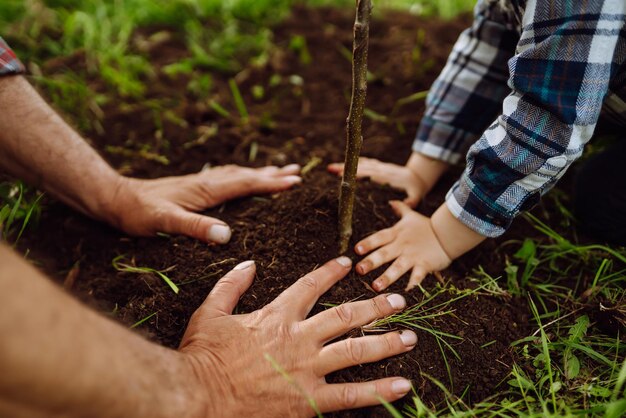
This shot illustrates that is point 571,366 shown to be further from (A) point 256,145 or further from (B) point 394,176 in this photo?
(A) point 256,145

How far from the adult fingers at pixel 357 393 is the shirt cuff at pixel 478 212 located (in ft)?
1.83

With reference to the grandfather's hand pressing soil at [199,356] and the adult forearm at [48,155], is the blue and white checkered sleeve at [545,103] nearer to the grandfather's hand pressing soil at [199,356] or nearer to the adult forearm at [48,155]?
the grandfather's hand pressing soil at [199,356]

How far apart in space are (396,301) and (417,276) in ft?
0.52

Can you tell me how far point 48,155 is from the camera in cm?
179

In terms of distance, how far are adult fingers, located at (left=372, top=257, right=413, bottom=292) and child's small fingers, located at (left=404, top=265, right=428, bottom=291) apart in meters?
0.03

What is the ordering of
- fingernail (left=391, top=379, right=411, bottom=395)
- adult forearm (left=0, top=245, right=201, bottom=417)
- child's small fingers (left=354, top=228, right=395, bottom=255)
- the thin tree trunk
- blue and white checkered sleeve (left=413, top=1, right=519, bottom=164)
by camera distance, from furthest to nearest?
blue and white checkered sleeve (left=413, top=1, right=519, bottom=164) < child's small fingers (left=354, top=228, right=395, bottom=255) < fingernail (left=391, top=379, right=411, bottom=395) < the thin tree trunk < adult forearm (left=0, top=245, right=201, bottom=417)

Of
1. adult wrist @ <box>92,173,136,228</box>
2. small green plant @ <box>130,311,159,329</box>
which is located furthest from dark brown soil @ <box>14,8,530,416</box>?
adult wrist @ <box>92,173,136,228</box>

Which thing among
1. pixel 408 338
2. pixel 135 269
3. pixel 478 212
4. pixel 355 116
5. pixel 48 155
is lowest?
pixel 135 269

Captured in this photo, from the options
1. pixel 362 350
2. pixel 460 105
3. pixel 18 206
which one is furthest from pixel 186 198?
pixel 460 105

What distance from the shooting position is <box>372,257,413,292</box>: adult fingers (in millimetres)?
1618

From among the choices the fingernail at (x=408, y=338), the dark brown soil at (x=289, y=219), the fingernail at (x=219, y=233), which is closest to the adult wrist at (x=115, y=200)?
the dark brown soil at (x=289, y=219)

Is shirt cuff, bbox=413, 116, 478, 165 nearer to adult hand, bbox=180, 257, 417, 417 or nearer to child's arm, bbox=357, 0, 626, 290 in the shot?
child's arm, bbox=357, 0, 626, 290

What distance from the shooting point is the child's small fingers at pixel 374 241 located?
170cm

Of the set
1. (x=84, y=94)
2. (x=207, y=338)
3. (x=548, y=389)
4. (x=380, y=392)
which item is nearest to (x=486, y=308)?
(x=548, y=389)
